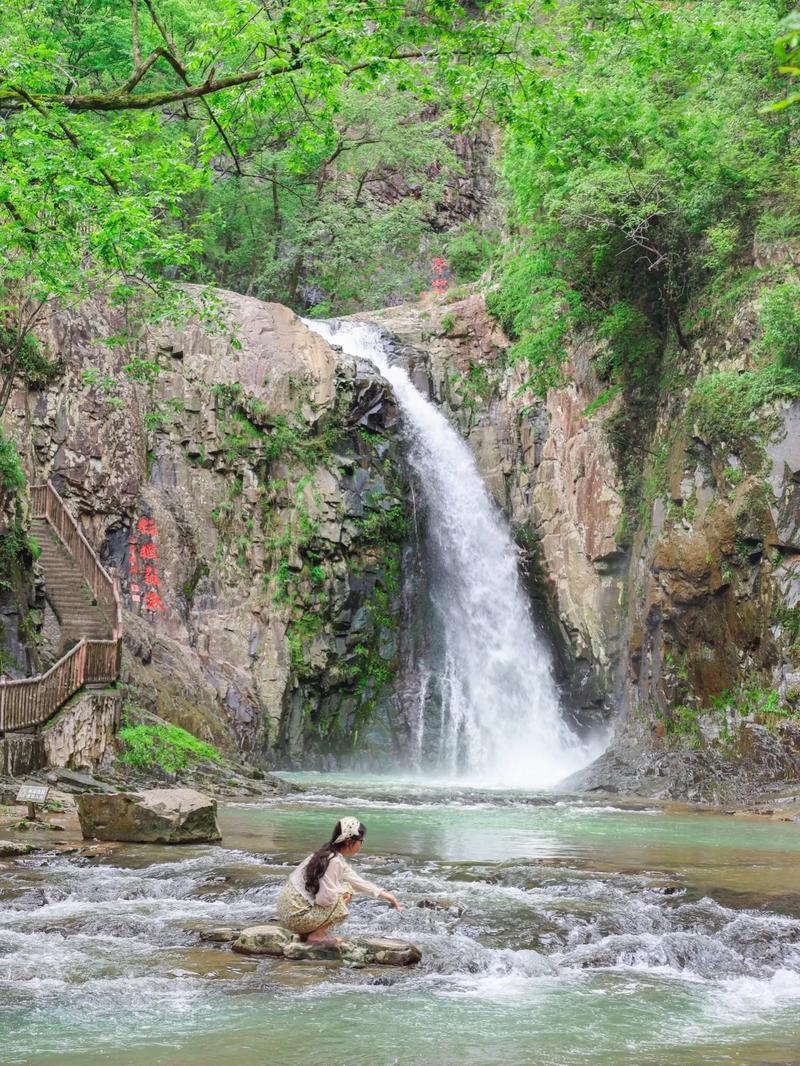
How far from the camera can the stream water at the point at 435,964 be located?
5340mm

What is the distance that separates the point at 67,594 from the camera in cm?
1986

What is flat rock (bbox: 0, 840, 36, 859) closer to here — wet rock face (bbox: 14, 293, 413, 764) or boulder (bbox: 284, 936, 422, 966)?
boulder (bbox: 284, 936, 422, 966)

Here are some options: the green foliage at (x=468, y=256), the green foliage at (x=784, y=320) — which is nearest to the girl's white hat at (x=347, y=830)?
the green foliage at (x=784, y=320)

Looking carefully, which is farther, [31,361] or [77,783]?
[31,361]

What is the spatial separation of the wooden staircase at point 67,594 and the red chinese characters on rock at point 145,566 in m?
2.49

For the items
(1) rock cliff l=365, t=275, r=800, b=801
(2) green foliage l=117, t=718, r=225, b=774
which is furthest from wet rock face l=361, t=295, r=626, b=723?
(2) green foliage l=117, t=718, r=225, b=774

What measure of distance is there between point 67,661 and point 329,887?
34.4 ft

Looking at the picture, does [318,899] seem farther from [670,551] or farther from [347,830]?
[670,551]

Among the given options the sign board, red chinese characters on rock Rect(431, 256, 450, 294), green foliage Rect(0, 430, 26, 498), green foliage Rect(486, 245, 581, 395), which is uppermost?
red chinese characters on rock Rect(431, 256, 450, 294)

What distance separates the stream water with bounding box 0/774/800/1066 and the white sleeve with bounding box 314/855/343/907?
480 millimetres

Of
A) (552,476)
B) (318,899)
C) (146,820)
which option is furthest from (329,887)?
(552,476)

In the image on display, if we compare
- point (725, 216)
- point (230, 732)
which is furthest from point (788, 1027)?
point (725, 216)

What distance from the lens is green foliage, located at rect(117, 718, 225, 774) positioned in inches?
674

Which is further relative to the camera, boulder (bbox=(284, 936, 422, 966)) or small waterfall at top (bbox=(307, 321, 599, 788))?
small waterfall at top (bbox=(307, 321, 599, 788))
